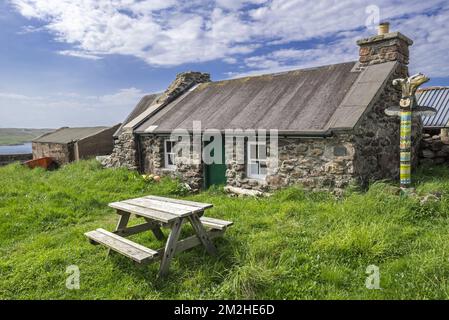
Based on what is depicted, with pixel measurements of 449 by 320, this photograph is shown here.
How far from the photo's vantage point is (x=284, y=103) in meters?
9.87

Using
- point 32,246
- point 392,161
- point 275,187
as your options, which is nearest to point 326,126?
point 275,187

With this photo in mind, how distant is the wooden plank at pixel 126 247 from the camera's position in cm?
421

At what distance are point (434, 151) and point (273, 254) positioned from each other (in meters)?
9.13

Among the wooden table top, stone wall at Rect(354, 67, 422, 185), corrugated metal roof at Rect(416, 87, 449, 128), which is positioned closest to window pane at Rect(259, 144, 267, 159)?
stone wall at Rect(354, 67, 422, 185)

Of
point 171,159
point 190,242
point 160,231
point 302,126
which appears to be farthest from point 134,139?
point 190,242

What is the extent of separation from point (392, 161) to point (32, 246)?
955 cm

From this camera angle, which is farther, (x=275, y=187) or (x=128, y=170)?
(x=128, y=170)

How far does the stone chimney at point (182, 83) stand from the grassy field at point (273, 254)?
7671mm

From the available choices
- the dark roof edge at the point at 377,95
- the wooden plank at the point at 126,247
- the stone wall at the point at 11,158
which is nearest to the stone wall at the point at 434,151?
the dark roof edge at the point at 377,95

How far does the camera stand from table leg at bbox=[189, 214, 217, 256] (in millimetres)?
4887

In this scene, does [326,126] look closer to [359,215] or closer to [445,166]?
[359,215]

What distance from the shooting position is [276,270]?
4.22 metres

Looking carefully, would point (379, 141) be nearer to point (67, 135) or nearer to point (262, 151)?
point (262, 151)

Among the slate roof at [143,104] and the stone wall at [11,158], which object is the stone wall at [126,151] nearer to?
the slate roof at [143,104]
